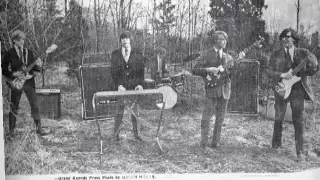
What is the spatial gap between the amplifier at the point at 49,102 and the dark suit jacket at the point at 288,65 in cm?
252

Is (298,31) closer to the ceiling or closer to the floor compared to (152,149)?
closer to the ceiling

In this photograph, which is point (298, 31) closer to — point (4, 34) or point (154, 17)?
point (154, 17)

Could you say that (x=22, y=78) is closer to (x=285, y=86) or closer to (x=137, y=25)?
(x=137, y=25)

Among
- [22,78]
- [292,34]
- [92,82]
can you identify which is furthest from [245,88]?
[22,78]

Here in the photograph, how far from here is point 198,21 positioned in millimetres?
4586

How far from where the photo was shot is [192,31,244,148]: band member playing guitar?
4590 millimetres

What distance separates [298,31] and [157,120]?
77.2 inches

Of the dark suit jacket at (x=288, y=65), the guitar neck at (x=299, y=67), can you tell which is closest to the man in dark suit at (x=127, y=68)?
the dark suit jacket at (x=288, y=65)

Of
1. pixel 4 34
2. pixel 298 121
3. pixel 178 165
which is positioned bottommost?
pixel 178 165

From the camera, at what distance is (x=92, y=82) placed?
4602 millimetres

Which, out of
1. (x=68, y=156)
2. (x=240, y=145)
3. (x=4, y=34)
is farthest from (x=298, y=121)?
(x=4, y=34)

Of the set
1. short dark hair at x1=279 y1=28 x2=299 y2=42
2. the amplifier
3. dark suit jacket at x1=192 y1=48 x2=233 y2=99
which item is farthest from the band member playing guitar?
the amplifier

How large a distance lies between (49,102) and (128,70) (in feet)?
3.31

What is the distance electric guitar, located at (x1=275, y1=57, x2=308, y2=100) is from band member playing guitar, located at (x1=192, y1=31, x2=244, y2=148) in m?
0.58
